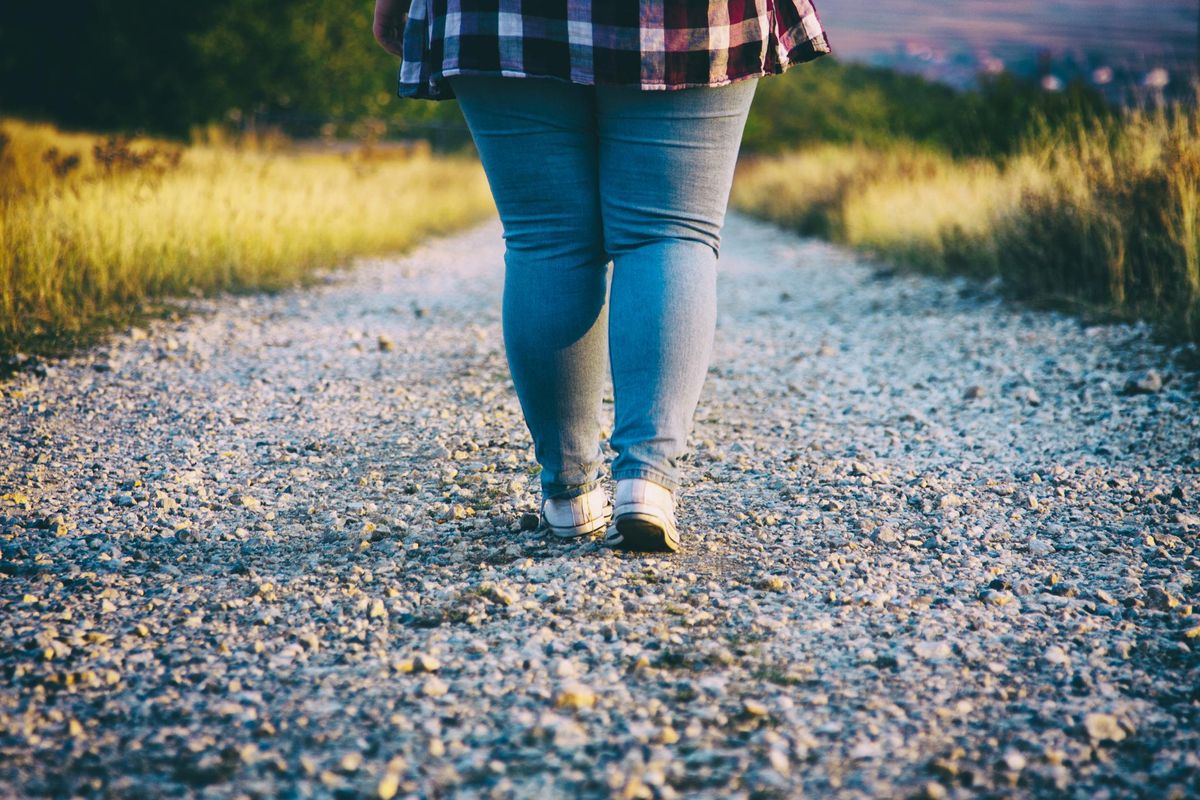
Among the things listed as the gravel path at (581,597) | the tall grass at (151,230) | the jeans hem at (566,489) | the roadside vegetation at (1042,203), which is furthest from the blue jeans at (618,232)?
the roadside vegetation at (1042,203)

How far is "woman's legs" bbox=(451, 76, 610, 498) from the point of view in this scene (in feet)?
5.83

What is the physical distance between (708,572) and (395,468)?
1.05m

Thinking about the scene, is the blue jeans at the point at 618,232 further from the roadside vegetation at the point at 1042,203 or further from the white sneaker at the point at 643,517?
the roadside vegetation at the point at 1042,203

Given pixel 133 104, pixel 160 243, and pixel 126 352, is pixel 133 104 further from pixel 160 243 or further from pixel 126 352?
pixel 126 352

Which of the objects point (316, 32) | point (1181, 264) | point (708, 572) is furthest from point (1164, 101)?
point (316, 32)

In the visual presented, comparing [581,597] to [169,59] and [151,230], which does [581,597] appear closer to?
[151,230]

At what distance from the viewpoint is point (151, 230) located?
5.23 meters

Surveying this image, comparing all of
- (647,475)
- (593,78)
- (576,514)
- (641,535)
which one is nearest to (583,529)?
(576,514)

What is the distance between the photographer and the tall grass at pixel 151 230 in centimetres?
399

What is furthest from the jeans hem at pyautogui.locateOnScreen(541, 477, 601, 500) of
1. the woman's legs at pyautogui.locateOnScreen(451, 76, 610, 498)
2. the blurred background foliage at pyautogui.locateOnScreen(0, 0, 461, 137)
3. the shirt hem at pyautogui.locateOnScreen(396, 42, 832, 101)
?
the blurred background foliage at pyautogui.locateOnScreen(0, 0, 461, 137)

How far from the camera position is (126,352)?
374cm

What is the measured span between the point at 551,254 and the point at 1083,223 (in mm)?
3859

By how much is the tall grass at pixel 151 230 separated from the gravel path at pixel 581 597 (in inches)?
31.6

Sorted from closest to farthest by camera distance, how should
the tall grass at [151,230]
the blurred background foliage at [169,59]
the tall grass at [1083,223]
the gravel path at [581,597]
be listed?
the gravel path at [581,597]
the tall grass at [151,230]
the tall grass at [1083,223]
the blurred background foliage at [169,59]
